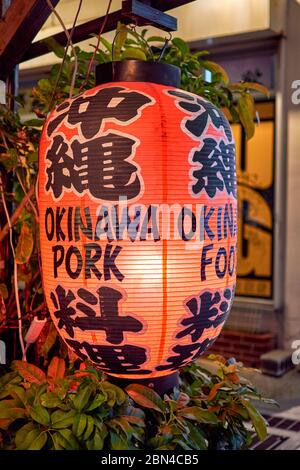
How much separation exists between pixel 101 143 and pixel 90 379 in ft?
3.52

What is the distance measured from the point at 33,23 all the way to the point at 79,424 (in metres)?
1.95

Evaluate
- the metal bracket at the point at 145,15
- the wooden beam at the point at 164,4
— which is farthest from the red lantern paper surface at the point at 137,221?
the wooden beam at the point at 164,4

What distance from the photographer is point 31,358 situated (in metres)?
3.68

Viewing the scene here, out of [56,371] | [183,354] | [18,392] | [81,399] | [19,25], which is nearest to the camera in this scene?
[183,354]

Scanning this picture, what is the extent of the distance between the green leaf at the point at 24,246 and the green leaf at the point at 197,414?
1.18 m

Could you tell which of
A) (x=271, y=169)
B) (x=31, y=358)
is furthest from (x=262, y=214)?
(x=31, y=358)

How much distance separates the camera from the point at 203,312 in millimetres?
2420

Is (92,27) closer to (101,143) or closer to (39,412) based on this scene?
(101,143)

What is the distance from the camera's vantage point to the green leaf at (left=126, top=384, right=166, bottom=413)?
2.64m

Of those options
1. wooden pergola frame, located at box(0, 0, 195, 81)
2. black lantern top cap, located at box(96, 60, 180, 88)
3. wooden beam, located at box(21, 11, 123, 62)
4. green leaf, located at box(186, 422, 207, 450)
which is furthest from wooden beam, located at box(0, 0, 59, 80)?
green leaf, located at box(186, 422, 207, 450)

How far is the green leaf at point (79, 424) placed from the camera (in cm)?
254

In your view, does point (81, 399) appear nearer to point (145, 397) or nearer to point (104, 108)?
point (145, 397)

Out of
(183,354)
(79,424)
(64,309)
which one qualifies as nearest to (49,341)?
(79,424)

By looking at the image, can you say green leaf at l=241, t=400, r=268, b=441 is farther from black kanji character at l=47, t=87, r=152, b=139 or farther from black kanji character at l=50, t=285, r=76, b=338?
black kanji character at l=47, t=87, r=152, b=139
